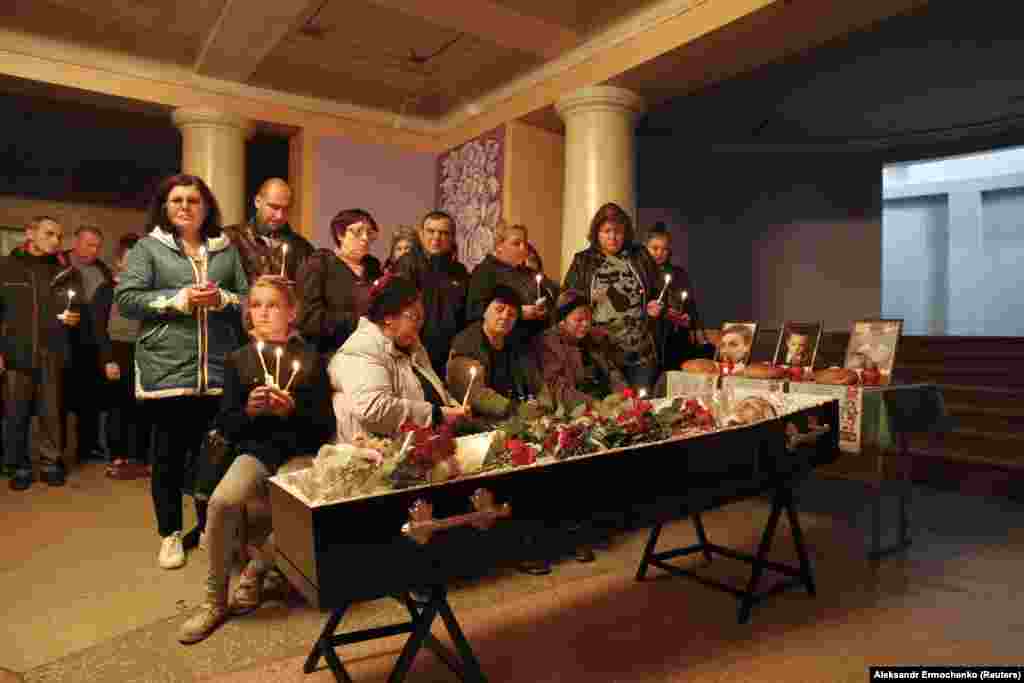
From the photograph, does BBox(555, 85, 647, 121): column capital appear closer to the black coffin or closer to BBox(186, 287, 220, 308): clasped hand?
BBox(186, 287, 220, 308): clasped hand

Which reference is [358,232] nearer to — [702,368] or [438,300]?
[438,300]

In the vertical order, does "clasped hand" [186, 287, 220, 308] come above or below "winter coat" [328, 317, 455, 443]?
above

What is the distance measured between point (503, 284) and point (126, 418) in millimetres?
3444

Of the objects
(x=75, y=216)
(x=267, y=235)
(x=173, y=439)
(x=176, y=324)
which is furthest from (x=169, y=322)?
(x=75, y=216)

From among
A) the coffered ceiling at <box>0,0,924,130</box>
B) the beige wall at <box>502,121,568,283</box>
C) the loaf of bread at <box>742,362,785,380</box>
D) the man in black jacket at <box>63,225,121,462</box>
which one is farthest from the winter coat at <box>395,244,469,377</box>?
the beige wall at <box>502,121,568,283</box>

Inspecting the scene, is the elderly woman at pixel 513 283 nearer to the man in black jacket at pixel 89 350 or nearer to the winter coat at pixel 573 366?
the winter coat at pixel 573 366

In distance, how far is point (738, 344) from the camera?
405 cm

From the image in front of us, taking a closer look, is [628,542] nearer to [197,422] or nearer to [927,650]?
[927,650]

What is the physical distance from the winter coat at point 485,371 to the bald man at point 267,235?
3.59 feet

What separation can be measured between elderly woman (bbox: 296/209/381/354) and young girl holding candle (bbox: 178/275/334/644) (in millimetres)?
462

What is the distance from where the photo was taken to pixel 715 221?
383 inches

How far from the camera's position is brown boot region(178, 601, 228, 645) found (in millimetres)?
2264

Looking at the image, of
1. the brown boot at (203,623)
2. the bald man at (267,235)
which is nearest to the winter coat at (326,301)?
the bald man at (267,235)

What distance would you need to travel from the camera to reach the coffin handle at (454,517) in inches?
56.9
